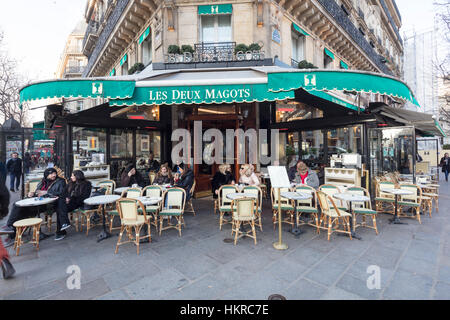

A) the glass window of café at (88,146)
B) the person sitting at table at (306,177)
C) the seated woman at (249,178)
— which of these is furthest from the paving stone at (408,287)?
the glass window of café at (88,146)

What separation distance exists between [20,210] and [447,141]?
1679 inches

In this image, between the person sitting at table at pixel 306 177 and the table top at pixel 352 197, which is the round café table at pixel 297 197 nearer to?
the table top at pixel 352 197

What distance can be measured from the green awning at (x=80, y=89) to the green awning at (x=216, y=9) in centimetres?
513

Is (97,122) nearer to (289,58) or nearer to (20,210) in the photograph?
(20,210)

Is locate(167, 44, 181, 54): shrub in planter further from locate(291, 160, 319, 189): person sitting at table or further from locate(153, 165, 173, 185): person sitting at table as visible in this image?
locate(291, 160, 319, 189): person sitting at table

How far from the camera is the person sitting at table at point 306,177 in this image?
234 inches

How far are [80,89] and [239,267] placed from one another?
15.8 feet

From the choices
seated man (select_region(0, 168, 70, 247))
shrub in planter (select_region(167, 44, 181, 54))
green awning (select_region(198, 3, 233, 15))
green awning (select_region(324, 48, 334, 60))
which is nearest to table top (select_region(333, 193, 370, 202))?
seated man (select_region(0, 168, 70, 247))

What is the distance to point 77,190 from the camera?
532cm

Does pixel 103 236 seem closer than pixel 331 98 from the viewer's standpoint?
Yes

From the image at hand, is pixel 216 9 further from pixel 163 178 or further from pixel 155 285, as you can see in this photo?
pixel 155 285

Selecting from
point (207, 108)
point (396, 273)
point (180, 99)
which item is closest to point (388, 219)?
point (396, 273)

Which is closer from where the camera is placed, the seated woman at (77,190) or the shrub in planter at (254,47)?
the seated woman at (77,190)

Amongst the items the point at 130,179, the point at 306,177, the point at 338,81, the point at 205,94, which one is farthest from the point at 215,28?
the point at 306,177
